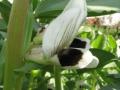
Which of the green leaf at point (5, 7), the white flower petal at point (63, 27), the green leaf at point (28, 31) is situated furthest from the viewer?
the green leaf at point (5, 7)

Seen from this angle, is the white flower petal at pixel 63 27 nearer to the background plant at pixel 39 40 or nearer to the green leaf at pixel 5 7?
the background plant at pixel 39 40

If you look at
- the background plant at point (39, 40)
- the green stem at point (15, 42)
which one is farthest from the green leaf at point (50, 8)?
the green stem at point (15, 42)

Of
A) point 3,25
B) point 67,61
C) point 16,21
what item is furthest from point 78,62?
point 3,25

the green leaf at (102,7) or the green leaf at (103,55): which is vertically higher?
the green leaf at (102,7)

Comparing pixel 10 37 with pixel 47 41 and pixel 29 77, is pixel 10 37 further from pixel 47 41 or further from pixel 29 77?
pixel 29 77

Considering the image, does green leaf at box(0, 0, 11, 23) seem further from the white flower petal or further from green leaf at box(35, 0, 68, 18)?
the white flower petal

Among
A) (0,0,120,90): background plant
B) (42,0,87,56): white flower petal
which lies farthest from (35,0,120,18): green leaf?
(42,0,87,56): white flower petal

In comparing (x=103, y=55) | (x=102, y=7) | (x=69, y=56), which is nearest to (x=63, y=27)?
(x=69, y=56)
